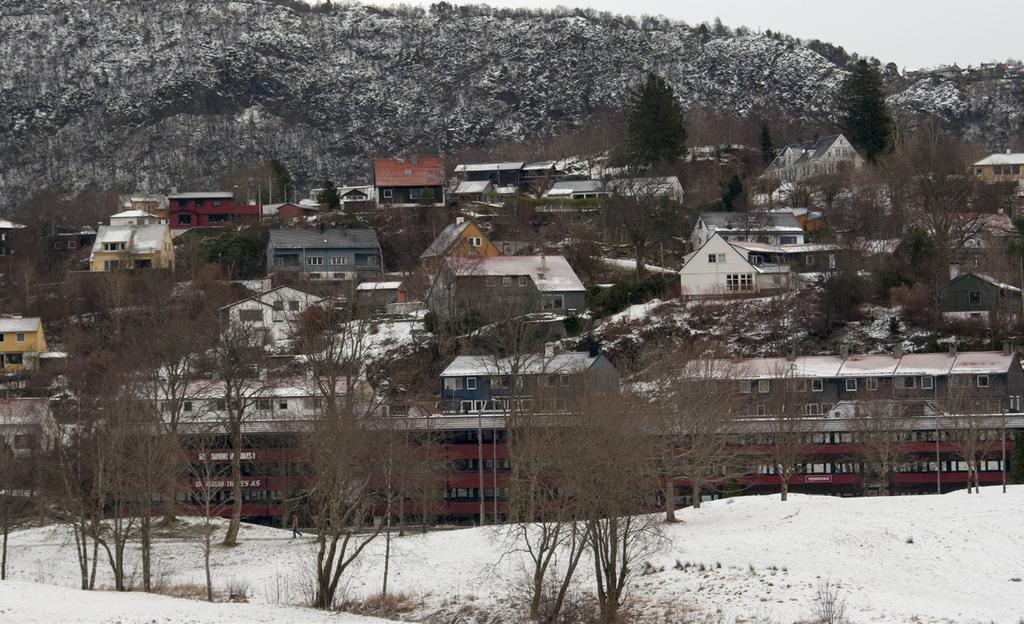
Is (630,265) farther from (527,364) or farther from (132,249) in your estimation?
(132,249)

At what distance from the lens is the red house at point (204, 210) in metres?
112

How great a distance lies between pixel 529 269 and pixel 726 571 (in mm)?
48316

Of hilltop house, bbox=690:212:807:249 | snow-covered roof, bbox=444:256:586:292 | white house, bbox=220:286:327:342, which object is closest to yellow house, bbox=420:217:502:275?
snow-covered roof, bbox=444:256:586:292

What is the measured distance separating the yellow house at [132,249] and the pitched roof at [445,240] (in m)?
17.3

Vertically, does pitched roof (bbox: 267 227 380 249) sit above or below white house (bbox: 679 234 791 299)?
above

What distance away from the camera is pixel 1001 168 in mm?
112062

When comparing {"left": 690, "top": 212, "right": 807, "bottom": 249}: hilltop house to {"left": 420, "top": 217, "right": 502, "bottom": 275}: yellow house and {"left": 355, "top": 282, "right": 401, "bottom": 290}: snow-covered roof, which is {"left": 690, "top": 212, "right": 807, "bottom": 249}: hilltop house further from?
{"left": 355, "top": 282, "right": 401, "bottom": 290}: snow-covered roof

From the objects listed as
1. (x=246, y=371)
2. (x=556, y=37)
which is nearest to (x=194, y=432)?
(x=246, y=371)

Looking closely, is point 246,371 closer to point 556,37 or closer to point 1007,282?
point 1007,282

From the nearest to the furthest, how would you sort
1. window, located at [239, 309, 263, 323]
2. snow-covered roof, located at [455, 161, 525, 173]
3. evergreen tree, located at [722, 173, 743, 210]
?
window, located at [239, 309, 263, 323]
evergreen tree, located at [722, 173, 743, 210]
snow-covered roof, located at [455, 161, 525, 173]

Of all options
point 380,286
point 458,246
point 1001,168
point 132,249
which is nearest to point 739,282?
point 458,246

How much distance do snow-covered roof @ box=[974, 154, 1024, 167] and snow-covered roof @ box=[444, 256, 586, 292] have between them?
40.2m

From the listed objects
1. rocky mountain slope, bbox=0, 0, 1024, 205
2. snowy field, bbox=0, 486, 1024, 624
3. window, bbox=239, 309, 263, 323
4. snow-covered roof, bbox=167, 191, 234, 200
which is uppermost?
rocky mountain slope, bbox=0, 0, 1024, 205

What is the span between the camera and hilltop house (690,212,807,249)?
306 ft
